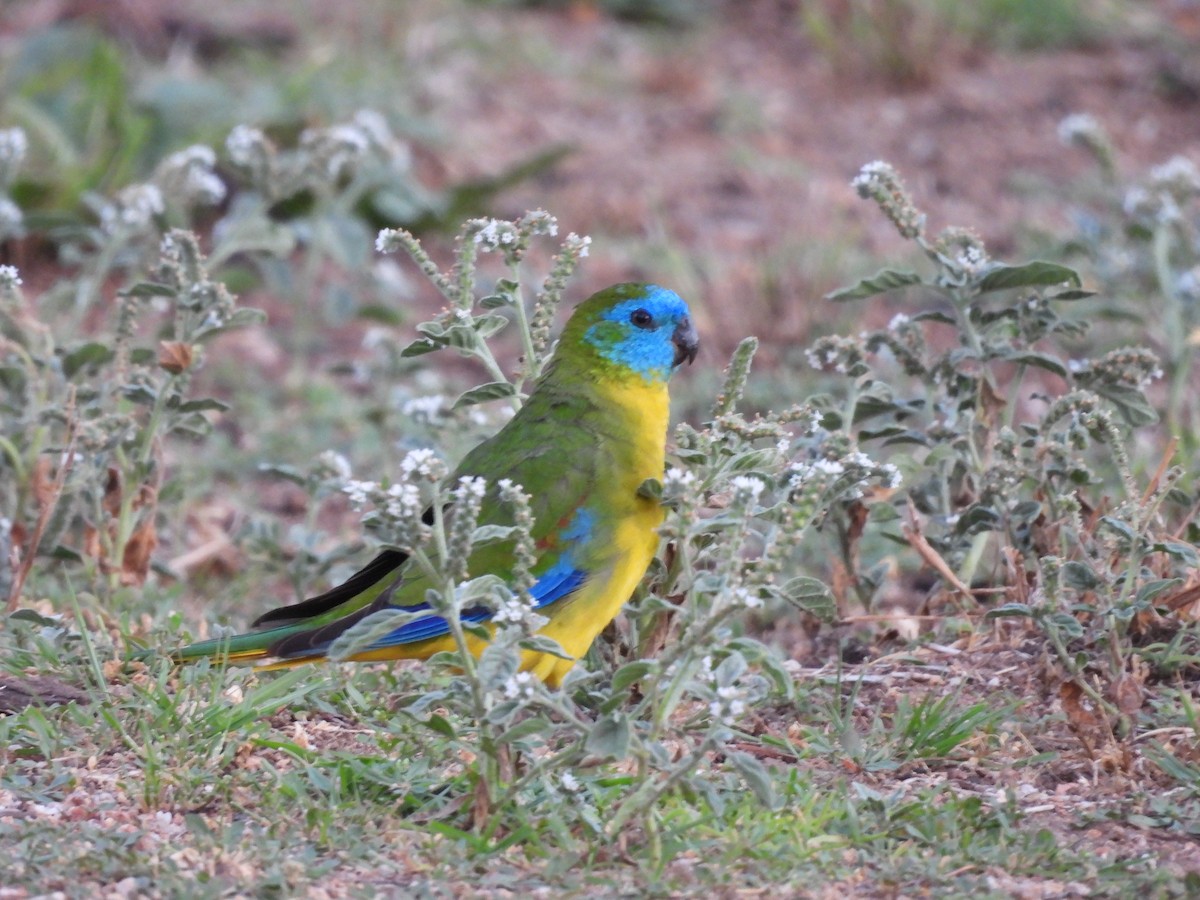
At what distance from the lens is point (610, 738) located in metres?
2.58

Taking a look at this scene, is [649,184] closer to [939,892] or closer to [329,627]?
[329,627]

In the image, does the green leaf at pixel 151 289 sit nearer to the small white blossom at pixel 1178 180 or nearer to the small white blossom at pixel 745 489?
the small white blossom at pixel 745 489

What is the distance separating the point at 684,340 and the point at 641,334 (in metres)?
0.10

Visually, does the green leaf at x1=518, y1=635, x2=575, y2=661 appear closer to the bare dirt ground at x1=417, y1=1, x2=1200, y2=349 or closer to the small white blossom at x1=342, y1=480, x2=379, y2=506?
the small white blossom at x1=342, y1=480, x2=379, y2=506

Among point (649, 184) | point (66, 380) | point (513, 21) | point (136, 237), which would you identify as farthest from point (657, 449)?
point (513, 21)

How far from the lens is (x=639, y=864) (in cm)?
272

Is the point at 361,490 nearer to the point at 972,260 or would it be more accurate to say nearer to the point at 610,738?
the point at 610,738

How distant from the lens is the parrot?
10.6 ft

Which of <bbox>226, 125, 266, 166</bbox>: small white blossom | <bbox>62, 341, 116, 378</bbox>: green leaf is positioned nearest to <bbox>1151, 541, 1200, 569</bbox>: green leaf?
<bbox>62, 341, 116, 378</bbox>: green leaf

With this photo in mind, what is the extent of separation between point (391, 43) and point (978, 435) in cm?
589

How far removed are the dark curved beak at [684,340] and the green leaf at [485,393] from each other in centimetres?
51

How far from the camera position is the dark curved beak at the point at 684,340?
370cm

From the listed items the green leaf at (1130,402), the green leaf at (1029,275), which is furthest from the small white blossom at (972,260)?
the green leaf at (1130,402)

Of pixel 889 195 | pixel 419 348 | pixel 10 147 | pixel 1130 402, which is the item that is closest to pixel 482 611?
pixel 419 348
